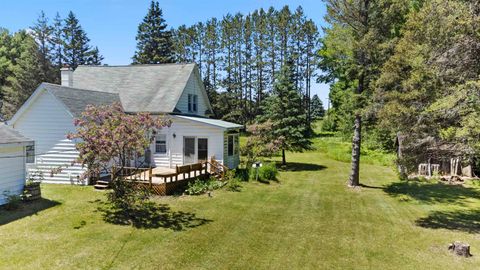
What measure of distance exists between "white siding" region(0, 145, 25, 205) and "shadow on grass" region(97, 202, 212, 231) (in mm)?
3589

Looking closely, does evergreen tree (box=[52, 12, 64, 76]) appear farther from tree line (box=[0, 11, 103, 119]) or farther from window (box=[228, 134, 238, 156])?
window (box=[228, 134, 238, 156])

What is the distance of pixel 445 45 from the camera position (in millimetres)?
10500

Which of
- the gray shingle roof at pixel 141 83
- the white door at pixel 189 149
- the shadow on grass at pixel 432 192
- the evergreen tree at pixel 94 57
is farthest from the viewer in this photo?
the evergreen tree at pixel 94 57

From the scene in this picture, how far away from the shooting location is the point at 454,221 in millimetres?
11961

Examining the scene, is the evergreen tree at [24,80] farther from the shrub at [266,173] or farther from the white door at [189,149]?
the shrub at [266,173]

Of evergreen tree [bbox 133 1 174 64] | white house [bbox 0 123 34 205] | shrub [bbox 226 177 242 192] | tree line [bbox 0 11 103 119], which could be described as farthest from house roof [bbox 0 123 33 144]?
evergreen tree [bbox 133 1 174 64]

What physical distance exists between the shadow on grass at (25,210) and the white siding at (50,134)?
11.3 ft

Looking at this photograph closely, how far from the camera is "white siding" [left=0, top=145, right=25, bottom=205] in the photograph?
12.2m

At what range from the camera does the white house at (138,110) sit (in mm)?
16625

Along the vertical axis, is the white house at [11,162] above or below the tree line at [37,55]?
below

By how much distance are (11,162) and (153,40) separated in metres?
45.1

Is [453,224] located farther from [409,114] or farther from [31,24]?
[31,24]

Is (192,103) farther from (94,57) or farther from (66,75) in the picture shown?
(94,57)

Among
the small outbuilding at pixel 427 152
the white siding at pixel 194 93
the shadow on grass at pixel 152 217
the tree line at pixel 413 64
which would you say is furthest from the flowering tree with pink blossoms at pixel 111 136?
the white siding at pixel 194 93
